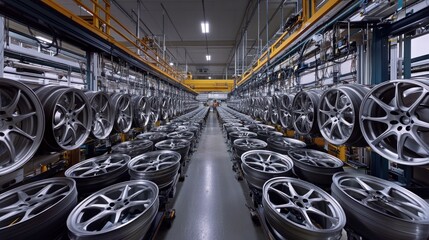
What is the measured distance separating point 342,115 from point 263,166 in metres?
1.03

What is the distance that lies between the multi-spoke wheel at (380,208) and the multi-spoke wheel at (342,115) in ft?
1.21

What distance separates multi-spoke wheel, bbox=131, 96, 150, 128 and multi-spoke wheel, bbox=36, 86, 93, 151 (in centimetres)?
140

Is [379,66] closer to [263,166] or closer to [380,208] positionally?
[380,208]

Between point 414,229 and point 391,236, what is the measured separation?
0.12 metres

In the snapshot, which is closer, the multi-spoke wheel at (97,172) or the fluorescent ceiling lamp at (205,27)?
the multi-spoke wheel at (97,172)

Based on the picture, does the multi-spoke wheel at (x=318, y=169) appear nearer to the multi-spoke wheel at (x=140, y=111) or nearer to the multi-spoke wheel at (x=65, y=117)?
the multi-spoke wheel at (x=65, y=117)

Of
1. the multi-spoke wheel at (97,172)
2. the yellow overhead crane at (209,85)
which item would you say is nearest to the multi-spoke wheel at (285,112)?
the multi-spoke wheel at (97,172)

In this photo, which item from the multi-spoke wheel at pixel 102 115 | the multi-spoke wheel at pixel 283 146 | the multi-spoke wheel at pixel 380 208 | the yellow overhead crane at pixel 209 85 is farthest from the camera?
the yellow overhead crane at pixel 209 85

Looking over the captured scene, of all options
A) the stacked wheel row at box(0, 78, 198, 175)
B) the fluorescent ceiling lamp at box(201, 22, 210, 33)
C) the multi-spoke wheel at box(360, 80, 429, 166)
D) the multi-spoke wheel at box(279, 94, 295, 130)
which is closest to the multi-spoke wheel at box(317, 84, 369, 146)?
the multi-spoke wheel at box(360, 80, 429, 166)

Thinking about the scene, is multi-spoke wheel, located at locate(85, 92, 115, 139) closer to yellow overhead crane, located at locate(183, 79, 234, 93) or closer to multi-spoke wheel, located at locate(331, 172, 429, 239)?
multi-spoke wheel, located at locate(331, 172, 429, 239)

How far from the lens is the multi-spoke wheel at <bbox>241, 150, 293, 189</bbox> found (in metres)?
1.71

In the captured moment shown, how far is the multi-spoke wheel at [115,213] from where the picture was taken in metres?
1.00

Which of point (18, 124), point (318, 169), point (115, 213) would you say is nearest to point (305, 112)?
point (318, 169)

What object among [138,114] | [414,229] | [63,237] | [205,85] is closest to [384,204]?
[414,229]
